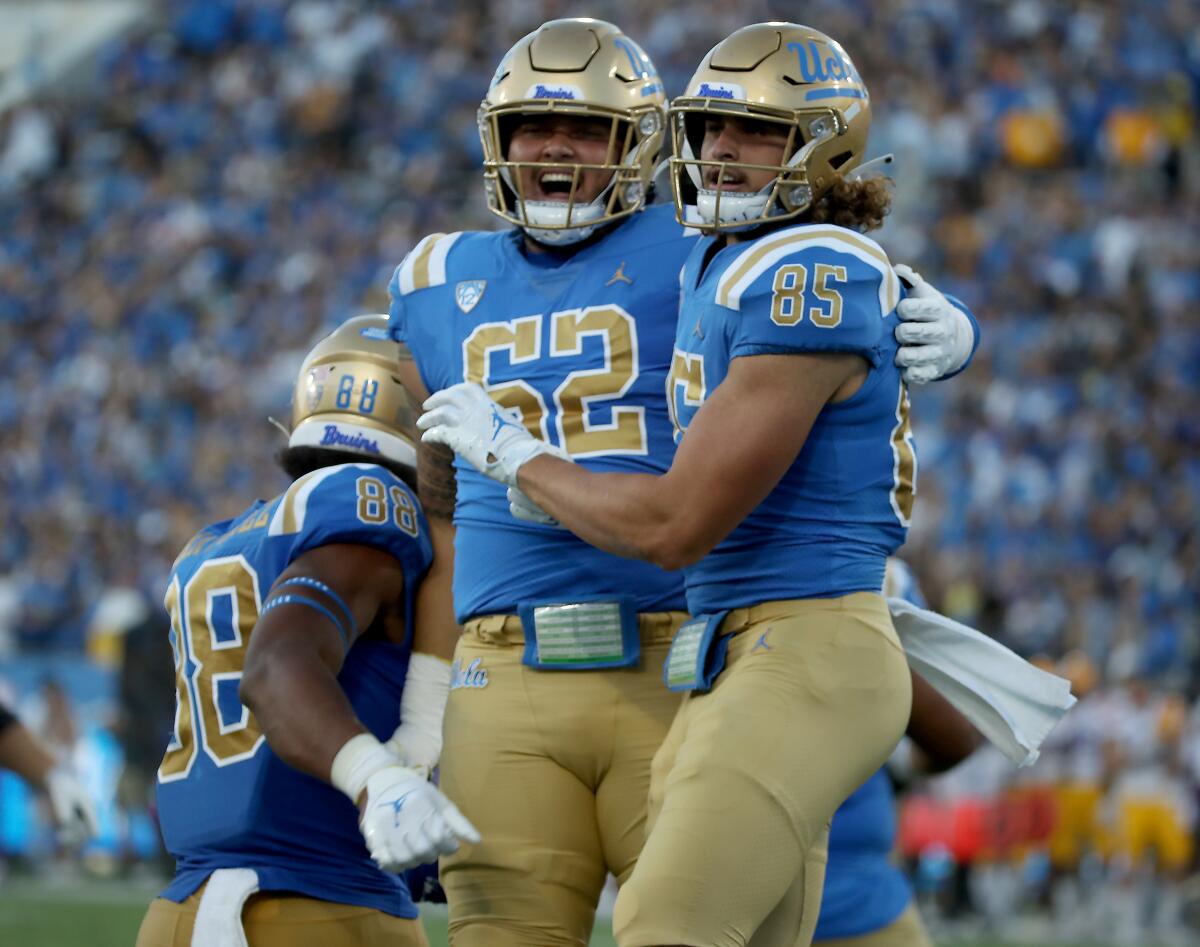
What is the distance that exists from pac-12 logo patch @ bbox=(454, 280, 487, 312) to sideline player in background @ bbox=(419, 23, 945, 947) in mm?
336

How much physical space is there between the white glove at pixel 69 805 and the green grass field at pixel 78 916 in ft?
11.3

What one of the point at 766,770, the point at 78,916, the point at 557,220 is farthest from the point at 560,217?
the point at 78,916

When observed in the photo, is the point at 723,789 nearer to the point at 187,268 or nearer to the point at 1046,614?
the point at 1046,614

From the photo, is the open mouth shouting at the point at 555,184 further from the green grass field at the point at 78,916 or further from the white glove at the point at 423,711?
the green grass field at the point at 78,916

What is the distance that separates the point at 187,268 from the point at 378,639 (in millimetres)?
14186

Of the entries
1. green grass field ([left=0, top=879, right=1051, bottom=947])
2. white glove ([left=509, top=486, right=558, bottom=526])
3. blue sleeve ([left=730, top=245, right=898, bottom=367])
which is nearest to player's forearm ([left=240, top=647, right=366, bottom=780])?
white glove ([left=509, top=486, right=558, bottom=526])

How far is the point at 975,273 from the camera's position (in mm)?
14344

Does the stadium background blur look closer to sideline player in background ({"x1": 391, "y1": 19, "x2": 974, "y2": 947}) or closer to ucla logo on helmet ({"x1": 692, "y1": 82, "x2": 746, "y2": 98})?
sideline player in background ({"x1": 391, "y1": 19, "x2": 974, "y2": 947})

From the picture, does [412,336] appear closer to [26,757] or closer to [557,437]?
[557,437]

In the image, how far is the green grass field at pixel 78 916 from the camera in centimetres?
811

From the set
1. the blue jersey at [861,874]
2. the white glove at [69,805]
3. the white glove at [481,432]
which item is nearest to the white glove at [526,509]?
the white glove at [481,432]

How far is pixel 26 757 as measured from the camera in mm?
Result: 4512

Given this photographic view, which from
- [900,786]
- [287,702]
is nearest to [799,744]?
[287,702]

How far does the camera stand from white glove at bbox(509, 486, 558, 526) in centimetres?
322
